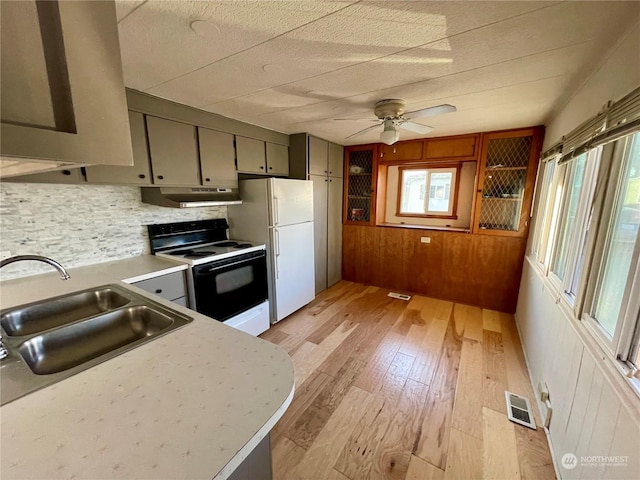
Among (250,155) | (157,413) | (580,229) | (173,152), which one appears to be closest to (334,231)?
(250,155)

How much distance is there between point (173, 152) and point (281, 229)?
3.97 feet

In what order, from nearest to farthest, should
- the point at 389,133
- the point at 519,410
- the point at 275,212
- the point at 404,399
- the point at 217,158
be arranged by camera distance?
the point at 519,410 → the point at 404,399 → the point at 389,133 → the point at 217,158 → the point at 275,212

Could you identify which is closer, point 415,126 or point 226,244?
point 415,126

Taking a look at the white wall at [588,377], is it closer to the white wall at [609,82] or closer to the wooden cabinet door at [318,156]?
the white wall at [609,82]

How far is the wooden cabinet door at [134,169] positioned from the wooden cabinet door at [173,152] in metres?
0.05

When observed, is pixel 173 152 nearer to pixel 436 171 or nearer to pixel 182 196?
pixel 182 196

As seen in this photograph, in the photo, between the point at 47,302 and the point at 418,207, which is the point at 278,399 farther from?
the point at 418,207

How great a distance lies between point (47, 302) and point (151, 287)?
574 millimetres

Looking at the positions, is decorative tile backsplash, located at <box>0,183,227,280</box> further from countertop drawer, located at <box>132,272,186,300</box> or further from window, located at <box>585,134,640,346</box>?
window, located at <box>585,134,640,346</box>

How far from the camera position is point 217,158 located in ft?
8.29

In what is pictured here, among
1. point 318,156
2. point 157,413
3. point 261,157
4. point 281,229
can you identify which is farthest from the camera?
point 318,156

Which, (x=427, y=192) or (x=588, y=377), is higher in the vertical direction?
(x=427, y=192)

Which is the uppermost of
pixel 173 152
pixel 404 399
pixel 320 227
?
pixel 173 152

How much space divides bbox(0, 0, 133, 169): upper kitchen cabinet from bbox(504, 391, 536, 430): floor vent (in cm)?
253
